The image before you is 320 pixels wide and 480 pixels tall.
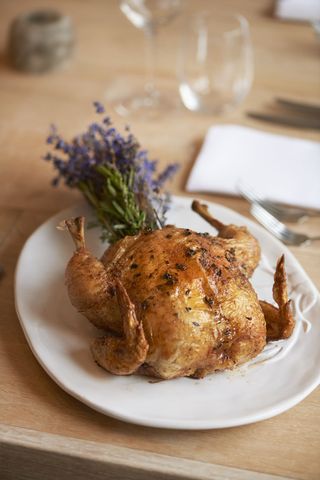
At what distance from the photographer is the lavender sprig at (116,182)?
131cm

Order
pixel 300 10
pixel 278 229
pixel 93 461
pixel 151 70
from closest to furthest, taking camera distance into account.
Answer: pixel 93 461 → pixel 278 229 → pixel 151 70 → pixel 300 10

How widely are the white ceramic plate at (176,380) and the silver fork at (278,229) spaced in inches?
5.8

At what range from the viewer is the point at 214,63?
203 centimetres

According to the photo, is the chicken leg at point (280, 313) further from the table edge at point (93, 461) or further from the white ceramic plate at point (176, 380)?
the table edge at point (93, 461)

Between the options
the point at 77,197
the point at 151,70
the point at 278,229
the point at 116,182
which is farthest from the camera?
the point at 151,70

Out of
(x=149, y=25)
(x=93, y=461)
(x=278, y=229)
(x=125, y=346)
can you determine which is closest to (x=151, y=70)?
(x=149, y=25)

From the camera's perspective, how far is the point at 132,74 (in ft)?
7.25

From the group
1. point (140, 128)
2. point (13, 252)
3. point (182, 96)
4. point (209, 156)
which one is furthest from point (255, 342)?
point (182, 96)

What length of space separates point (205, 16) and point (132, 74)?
0.35 meters

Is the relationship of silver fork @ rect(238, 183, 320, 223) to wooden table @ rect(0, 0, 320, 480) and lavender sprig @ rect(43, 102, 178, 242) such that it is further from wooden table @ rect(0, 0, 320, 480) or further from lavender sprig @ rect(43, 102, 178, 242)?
lavender sprig @ rect(43, 102, 178, 242)

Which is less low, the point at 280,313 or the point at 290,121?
the point at 280,313

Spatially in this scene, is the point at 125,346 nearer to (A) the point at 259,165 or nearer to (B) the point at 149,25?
(A) the point at 259,165

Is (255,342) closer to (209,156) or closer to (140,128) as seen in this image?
(209,156)

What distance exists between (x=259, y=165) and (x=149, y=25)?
0.54 meters
